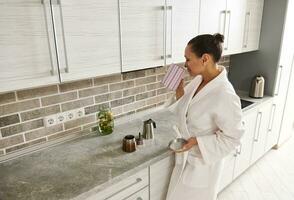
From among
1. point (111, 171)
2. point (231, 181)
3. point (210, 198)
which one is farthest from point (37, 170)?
point (231, 181)

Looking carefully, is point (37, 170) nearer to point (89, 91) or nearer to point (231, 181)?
point (89, 91)

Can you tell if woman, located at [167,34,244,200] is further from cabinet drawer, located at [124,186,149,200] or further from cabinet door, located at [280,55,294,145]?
cabinet door, located at [280,55,294,145]

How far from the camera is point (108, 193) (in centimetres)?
119

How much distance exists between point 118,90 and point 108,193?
2.73 feet

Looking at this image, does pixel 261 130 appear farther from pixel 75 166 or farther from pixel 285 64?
pixel 75 166

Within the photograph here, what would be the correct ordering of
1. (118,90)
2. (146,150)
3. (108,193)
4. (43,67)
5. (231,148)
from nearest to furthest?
(43,67)
(108,193)
(231,148)
(146,150)
(118,90)

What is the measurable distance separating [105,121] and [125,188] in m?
0.55

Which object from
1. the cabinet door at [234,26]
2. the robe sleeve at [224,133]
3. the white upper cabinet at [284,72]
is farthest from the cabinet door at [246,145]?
the robe sleeve at [224,133]

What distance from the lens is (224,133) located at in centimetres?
129

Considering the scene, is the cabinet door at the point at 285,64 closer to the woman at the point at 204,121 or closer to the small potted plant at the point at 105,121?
the woman at the point at 204,121

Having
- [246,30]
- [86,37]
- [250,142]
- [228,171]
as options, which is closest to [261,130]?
[250,142]

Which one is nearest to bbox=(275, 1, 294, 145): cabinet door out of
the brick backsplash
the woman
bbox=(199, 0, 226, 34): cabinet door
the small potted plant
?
bbox=(199, 0, 226, 34): cabinet door

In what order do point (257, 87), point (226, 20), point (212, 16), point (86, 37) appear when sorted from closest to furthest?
1. point (86, 37)
2. point (212, 16)
3. point (226, 20)
4. point (257, 87)

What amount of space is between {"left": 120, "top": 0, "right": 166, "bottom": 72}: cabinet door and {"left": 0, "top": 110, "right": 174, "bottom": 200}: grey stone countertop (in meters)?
0.53
